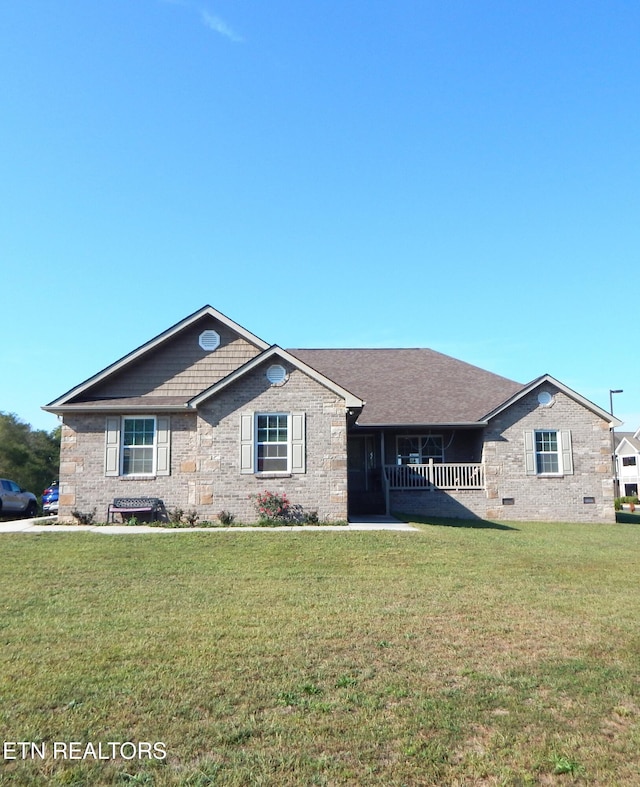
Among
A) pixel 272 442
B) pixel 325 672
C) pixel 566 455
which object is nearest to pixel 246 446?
pixel 272 442

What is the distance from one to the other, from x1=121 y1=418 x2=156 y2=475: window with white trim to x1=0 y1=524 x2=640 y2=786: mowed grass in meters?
6.79

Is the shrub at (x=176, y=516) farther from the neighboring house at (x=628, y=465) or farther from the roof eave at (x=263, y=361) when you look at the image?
the neighboring house at (x=628, y=465)

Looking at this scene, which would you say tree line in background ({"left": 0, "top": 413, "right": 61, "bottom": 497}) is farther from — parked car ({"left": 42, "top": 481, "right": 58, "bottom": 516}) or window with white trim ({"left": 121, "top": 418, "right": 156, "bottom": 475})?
window with white trim ({"left": 121, "top": 418, "right": 156, "bottom": 475})

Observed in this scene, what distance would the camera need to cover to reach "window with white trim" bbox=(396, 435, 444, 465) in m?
22.1

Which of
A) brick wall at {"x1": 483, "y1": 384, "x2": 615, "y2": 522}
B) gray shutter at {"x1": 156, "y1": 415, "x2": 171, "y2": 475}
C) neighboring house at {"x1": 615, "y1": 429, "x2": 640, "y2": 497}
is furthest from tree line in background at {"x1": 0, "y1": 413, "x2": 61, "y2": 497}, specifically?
neighboring house at {"x1": 615, "y1": 429, "x2": 640, "y2": 497}

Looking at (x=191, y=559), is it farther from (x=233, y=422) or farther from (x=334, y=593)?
(x=233, y=422)

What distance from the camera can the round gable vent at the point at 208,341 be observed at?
18.9 metres

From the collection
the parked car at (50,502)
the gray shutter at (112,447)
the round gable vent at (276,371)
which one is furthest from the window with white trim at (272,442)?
the parked car at (50,502)

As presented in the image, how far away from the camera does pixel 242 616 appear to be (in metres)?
7.32

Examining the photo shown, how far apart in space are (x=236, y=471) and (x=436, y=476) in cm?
738

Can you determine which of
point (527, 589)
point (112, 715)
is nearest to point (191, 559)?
point (527, 589)

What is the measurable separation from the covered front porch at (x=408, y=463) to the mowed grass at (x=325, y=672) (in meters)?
9.88

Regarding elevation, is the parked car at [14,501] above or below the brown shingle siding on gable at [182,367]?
below

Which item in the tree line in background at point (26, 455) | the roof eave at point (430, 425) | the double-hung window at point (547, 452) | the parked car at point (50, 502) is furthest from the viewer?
the tree line in background at point (26, 455)
